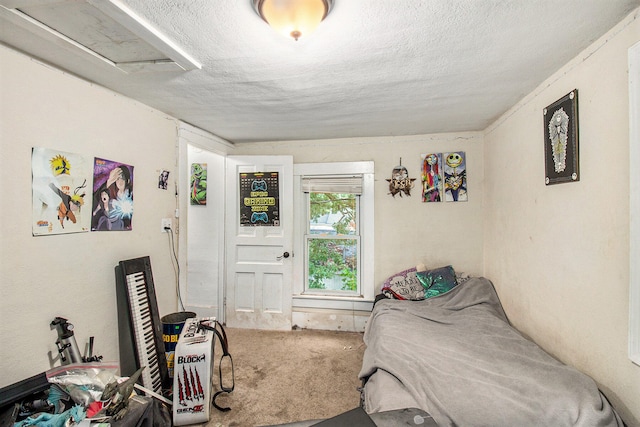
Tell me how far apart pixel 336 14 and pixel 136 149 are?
1.98 m

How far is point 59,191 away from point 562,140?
125 inches

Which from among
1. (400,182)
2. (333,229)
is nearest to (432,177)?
(400,182)

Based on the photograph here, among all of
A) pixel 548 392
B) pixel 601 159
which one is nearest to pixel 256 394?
pixel 548 392

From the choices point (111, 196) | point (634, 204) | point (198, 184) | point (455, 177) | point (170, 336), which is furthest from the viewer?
point (198, 184)

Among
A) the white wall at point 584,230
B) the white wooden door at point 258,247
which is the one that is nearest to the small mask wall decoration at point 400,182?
the white wall at point 584,230

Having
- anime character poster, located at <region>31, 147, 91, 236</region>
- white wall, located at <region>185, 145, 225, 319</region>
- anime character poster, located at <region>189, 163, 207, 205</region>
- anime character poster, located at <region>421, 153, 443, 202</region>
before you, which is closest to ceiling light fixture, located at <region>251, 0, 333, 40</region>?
anime character poster, located at <region>31, 147, 91, 236</region>

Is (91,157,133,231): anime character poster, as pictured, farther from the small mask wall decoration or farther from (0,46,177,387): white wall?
the small mask wall decoration

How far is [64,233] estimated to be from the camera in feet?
6.04

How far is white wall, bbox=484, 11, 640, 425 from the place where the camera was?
1398mm

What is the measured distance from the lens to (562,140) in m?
1.82

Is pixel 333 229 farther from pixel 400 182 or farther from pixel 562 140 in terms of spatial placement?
pixel 562 140

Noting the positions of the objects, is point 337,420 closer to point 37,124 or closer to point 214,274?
point 37,124

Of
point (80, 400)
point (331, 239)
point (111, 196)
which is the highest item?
point (111, 196)

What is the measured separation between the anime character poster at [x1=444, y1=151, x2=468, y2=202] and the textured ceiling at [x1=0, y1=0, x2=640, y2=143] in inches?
28.3
